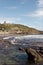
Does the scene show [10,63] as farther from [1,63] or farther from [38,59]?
[38,59]

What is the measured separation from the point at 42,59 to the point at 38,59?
29.8 inches

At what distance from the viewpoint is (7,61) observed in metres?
28.1

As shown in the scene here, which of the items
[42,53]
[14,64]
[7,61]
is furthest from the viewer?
[42,53]

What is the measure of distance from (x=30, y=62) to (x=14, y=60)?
2.96 m

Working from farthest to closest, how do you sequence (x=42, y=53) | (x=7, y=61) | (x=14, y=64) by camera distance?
1. (x=42, y=53)
2. (x=7, y=61)
3. (x=14, y=64)

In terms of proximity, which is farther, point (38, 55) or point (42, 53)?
point (42, 53)

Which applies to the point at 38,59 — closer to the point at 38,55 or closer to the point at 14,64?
the point at 38,55

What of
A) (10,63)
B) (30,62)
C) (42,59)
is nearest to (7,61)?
(10,63)

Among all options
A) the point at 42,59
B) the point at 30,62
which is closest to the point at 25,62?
the point at 30,62

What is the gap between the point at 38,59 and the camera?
28016 millimetres

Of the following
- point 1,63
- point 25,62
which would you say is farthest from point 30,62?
point 1,63

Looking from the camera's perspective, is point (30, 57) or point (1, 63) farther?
point (30, 57)

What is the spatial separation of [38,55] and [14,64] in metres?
4.46

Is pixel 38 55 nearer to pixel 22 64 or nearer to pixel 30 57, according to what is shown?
pixel 30 57
